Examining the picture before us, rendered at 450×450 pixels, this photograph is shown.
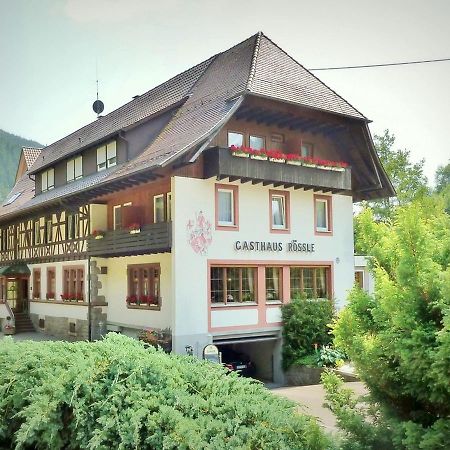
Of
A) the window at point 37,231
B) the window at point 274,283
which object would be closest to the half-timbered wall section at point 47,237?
the window at point 37,231

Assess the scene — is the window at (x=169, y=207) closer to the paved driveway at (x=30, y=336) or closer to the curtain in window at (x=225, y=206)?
the curtain in window at (x=225, y=206)

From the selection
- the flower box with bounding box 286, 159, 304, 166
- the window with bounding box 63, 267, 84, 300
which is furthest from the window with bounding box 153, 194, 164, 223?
Result: the window with bounding box 63, 267, 84, 300

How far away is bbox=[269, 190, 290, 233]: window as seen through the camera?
2044 cm

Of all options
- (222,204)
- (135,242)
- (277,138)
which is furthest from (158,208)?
(277,138)

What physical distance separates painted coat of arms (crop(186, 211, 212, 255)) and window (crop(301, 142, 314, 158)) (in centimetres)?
540

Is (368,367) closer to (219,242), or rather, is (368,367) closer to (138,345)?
(138,345)

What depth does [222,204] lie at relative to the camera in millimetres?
19156

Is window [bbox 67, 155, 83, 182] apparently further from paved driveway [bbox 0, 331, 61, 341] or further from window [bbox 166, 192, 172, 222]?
window [bbox 166, 192, 172, 222]

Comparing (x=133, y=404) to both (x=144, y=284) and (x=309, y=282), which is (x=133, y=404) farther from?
(x=309, y=282)

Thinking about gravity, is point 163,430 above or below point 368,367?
below

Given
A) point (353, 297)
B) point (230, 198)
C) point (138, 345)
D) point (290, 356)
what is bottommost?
point (290, 356)

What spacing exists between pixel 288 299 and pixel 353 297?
15.6 m

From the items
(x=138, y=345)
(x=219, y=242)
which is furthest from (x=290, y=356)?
(x=138, y=345)

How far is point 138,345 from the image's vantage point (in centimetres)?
838
